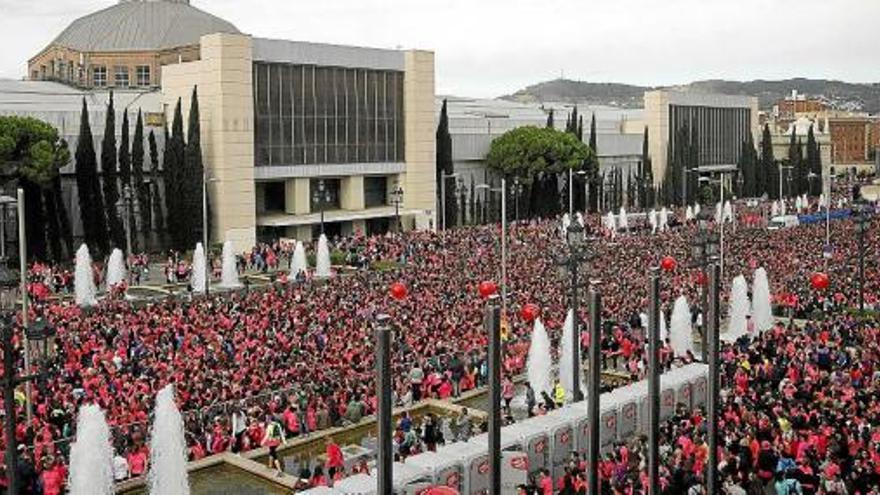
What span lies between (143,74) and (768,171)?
218ft

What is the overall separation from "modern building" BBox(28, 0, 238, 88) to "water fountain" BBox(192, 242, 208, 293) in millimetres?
37893

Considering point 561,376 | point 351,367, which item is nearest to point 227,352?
point 351,367

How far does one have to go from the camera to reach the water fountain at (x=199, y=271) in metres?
41.8

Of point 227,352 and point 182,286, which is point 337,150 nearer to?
point 182,286

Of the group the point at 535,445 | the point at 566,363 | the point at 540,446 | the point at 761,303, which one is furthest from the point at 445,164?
the point at 535,445

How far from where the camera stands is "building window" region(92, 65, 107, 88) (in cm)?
8200

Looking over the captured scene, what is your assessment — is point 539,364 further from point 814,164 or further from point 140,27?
point 814,164

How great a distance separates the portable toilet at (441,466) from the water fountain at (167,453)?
387 cm

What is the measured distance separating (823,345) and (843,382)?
390 cm

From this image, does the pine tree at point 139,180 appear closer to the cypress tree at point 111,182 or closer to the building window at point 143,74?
the cypress tree at point 111,182

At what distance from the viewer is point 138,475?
18.5 m

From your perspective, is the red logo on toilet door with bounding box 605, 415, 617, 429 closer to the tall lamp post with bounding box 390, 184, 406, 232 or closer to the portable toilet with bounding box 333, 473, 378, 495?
the portable toilet with bounding box 333, 473, 378, 495

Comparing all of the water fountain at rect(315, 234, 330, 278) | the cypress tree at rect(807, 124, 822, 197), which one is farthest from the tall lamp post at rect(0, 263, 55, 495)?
the cypress tree at rect(807, 124, 822, 197)

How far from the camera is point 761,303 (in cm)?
3441
